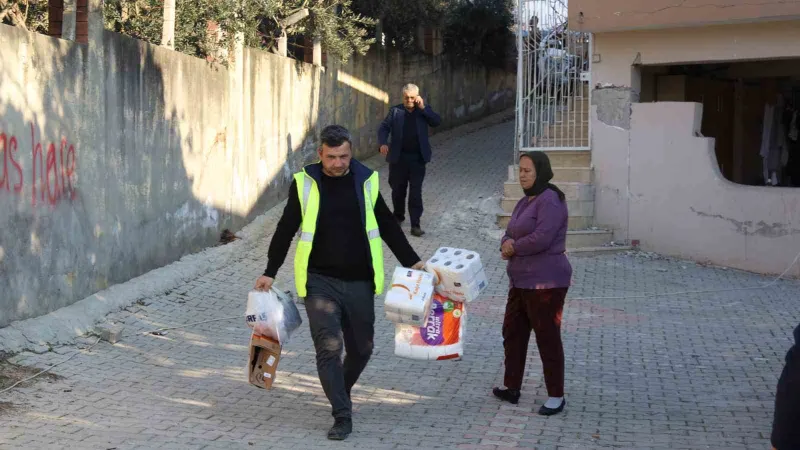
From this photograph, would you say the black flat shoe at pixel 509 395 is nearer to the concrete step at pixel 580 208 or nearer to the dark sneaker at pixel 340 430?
the dark sneaker at pixel 340 430

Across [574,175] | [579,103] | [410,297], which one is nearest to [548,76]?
[579,103]

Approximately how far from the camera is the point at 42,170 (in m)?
7.74

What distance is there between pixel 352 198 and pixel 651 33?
7.61 m

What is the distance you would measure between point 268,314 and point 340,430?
31.3 inches

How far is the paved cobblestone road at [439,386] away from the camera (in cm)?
595

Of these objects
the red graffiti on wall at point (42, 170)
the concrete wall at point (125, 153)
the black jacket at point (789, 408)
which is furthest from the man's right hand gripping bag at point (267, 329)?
the black jacket at point (789, 408)

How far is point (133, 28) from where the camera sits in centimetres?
1093

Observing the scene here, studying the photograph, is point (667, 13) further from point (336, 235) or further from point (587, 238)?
point (336, 235)

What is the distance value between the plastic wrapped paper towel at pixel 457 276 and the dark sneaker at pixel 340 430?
97 cm

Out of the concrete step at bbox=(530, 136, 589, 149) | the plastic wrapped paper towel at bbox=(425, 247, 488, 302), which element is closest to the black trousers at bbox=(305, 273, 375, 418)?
the plastic wrapped paper towel at bbox=(425, 247, 488, 302)

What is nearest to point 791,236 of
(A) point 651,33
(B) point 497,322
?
(A) point 651,33

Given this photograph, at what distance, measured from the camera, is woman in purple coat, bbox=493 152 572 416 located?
20.8 ft

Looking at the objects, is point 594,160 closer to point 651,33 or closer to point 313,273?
point 651,33

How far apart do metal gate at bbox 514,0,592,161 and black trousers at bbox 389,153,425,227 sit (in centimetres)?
188
